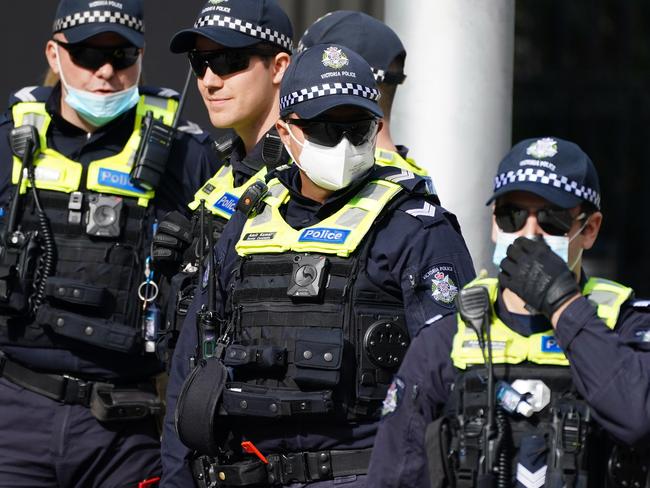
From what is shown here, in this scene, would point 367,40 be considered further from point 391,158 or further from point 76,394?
point 76,394

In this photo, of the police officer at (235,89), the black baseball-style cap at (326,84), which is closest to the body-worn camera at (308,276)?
the black baseball-style cap at (326,84)

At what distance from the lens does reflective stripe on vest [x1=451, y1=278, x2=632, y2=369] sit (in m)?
3.94

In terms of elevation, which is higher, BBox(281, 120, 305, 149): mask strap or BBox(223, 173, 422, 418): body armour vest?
BBox(281, 120, 305, 149): mask strap

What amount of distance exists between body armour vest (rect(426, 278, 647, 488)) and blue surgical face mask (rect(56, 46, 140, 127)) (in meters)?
2.28

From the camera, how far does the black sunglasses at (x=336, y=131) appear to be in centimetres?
464

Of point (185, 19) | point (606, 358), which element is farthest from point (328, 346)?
point (185, 19)

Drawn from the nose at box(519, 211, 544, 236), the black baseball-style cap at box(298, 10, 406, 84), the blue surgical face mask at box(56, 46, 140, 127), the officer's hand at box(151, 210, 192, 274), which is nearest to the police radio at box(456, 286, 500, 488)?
the nose at box(519, 211, 544, 236)

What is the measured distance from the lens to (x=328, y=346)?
14.8 ft

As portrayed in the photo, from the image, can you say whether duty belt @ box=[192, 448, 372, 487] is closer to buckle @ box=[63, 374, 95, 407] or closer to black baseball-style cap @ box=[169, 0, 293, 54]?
buckle @ box=[63, 374, 95, 407]

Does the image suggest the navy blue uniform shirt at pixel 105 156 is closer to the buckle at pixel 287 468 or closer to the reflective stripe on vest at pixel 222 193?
the reflective stripe on vest at pixel 222 193

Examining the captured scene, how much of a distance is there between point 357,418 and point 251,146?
1.32m

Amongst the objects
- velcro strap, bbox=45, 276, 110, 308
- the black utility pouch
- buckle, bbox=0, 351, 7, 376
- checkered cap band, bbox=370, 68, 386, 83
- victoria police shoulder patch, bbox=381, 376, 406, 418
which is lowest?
the black utility pouch

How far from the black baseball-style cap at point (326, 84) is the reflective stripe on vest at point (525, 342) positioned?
35.2 inches

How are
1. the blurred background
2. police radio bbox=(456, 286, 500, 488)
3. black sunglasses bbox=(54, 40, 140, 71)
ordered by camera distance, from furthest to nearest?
the blurred background
black sunglasses bbox=(54, 40, 140, 71)
police radio bbox=(456, 286, 500, 488)
